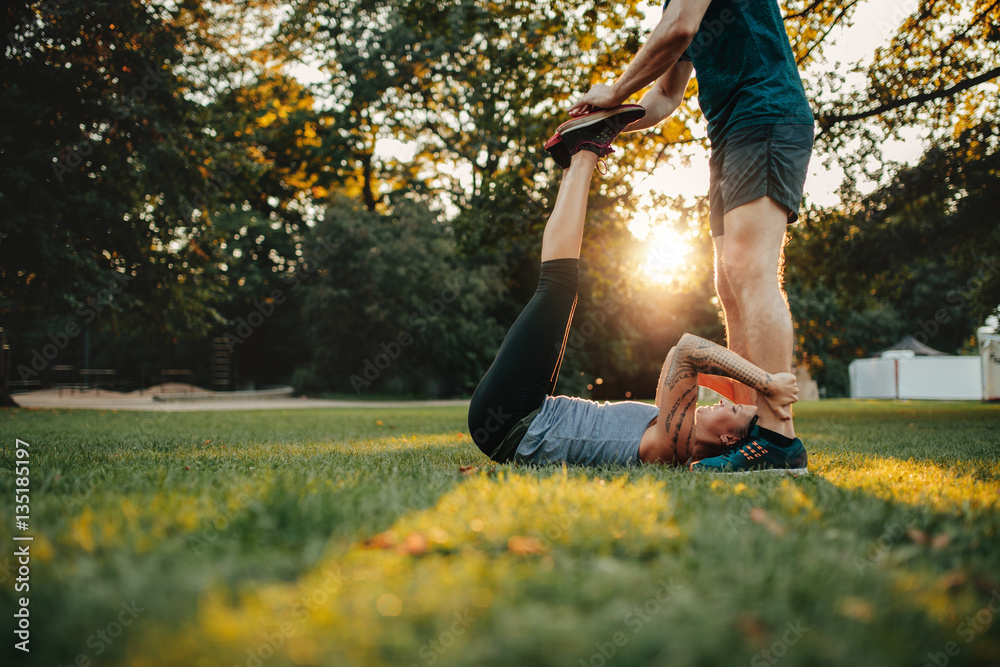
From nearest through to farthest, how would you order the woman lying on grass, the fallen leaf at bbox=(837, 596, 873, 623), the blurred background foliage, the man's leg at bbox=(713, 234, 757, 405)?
the fallen leaf at bbox=(837, 596, 873, 623) → the woman lying on grass → the man's leg at bbox=(713, 234, 757, 405) → the blurred background foliage

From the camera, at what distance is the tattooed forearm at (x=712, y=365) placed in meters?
2.58

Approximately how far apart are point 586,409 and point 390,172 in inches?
985

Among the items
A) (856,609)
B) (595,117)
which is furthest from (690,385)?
(856,609)

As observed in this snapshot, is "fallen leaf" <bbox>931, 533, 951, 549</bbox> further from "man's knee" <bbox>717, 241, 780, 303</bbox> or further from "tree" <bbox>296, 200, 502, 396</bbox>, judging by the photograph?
"tree" <bbox>296, 200, 502, 396</bbox>

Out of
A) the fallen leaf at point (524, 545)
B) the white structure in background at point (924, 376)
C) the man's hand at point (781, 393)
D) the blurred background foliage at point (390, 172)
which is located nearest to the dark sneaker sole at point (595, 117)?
the man's hand at point (781, 393)

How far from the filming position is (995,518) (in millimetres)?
1649

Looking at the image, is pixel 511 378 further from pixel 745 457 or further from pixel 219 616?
pixel 219 616

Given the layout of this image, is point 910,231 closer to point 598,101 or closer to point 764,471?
point 598,101

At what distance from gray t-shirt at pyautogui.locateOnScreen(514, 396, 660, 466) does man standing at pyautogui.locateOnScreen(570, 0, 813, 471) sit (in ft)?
1.15

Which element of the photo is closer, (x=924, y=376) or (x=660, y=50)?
(x=660, y=50)

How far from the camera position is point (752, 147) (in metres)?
2.80

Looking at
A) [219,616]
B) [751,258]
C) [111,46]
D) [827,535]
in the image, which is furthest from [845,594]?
[111,46]

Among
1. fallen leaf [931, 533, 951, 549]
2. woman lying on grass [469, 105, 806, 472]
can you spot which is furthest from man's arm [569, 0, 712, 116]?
fallen leaf [931, 533, 951, 549]

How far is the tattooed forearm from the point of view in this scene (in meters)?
2.58
